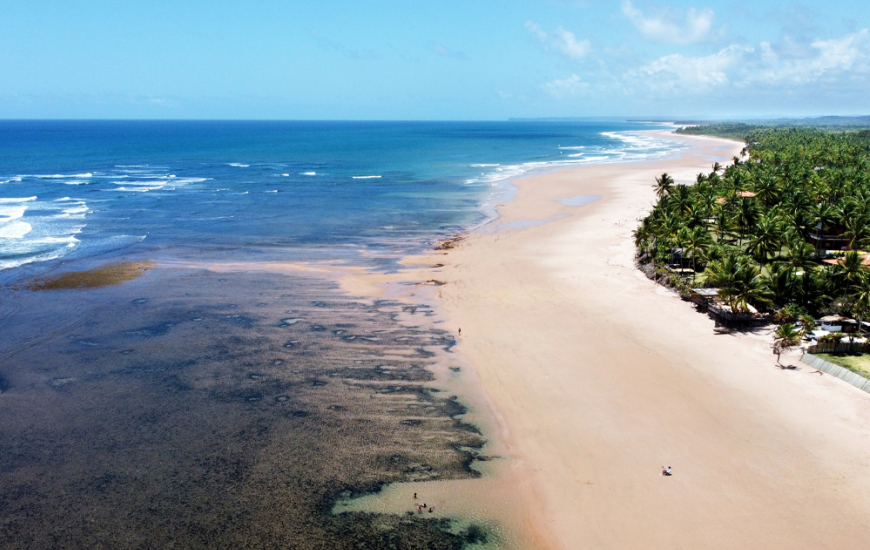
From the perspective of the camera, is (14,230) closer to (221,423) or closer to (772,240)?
(221,423)

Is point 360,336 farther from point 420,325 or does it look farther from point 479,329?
point 479,329

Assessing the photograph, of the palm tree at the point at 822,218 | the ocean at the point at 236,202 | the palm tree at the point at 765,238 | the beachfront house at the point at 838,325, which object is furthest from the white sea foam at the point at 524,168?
the beachfront house at the point at 838,325

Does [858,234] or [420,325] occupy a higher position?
[858,234]

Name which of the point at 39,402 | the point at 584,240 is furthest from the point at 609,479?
the point at 584,240

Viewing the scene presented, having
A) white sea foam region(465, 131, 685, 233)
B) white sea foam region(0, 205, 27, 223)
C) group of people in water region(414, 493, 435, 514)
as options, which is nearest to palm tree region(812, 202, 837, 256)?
white sea foam region(465, 131, 685, 233)

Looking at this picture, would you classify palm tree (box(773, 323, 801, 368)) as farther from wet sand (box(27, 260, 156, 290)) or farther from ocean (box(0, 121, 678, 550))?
wet sand (box(27, 260, 156, 290))
